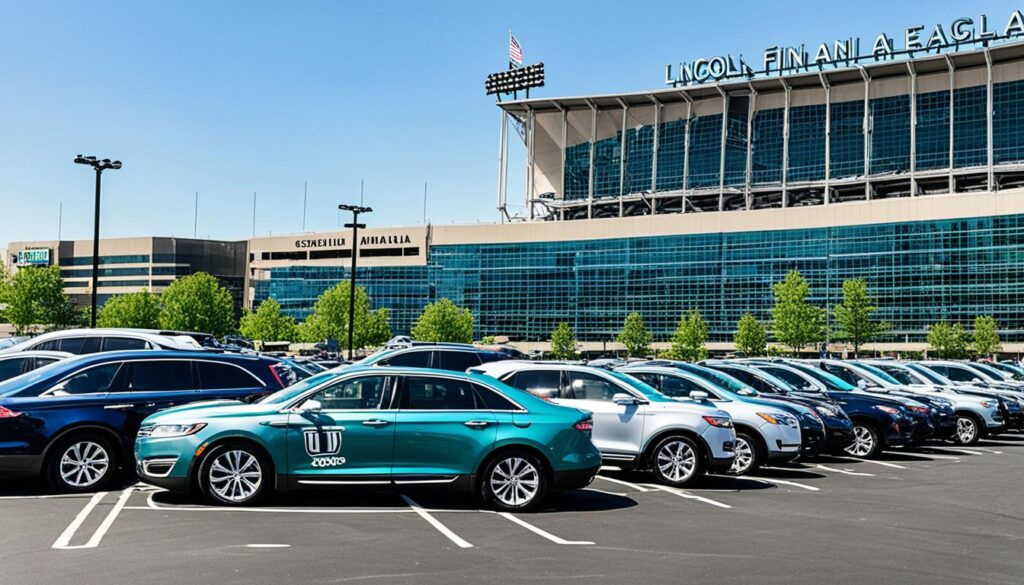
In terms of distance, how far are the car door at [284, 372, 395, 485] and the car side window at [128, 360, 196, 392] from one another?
2826mm

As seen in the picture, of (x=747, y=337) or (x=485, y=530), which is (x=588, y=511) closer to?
(x=485, y=530)

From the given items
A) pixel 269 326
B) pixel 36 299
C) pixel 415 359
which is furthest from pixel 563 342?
pixel 415 359

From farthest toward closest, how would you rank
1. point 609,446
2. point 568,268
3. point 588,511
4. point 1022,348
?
point 568,268 → point 1022,348 → point 609,446 → point 588,511

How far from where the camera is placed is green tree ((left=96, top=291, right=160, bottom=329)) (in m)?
103

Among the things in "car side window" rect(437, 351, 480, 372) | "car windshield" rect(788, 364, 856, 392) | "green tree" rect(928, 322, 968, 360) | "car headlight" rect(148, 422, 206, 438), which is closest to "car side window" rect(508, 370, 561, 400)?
"car headlight" rect(148, 422, 206, 438)

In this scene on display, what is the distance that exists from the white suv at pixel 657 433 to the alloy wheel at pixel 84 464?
5824 millimetres

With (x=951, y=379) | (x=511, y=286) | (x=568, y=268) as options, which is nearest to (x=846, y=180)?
(x=568, y=268)

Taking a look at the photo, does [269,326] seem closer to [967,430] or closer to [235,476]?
[967,430]

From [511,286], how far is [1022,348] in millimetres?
54333

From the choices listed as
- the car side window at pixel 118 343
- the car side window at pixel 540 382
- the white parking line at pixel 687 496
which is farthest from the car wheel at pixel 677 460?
the car side window at pixel 118 343

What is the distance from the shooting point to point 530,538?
10.2 metres

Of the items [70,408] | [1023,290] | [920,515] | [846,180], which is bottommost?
[920,515]

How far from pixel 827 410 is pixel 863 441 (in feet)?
6.28

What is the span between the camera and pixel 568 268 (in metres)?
120
